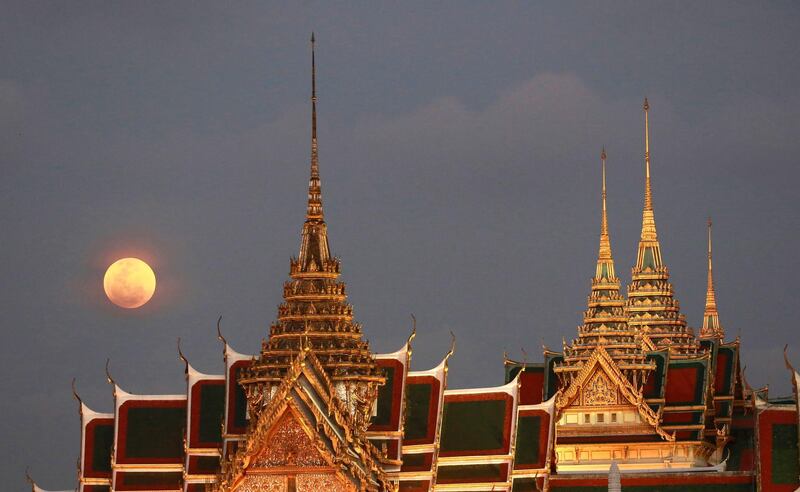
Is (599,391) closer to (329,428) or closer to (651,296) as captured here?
(651,296)

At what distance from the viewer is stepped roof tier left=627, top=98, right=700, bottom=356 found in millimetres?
88125

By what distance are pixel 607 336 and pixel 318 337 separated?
83.9ft

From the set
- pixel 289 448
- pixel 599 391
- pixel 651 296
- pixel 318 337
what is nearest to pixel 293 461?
pixel 289 448

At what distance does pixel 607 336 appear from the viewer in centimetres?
7975

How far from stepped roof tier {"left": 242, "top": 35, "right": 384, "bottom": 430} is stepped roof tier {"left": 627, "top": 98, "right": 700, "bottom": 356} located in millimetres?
32062

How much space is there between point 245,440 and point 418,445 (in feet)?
14.1

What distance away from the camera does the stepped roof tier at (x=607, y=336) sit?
254 ft

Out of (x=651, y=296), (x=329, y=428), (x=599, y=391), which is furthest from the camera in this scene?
(x=651, y=296)

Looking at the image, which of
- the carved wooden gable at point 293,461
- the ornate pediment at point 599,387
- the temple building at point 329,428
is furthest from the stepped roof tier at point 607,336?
the carved wooden gable at point 293,461

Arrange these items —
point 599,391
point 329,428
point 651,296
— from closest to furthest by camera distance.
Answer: point 329,428
point 599,391
point 651,296

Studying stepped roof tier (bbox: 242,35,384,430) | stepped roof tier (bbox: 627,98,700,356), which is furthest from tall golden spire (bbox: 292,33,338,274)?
stepped roof tier (bbox: 627,98,700,356)

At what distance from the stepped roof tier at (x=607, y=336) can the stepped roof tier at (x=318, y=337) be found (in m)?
22.1

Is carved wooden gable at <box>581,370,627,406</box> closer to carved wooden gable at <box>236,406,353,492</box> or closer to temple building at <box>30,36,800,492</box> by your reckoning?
temple building at <box>30,36,800,492</box>

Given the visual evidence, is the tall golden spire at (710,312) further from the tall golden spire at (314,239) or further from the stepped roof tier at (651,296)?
the tall golden spire at (314,239)
